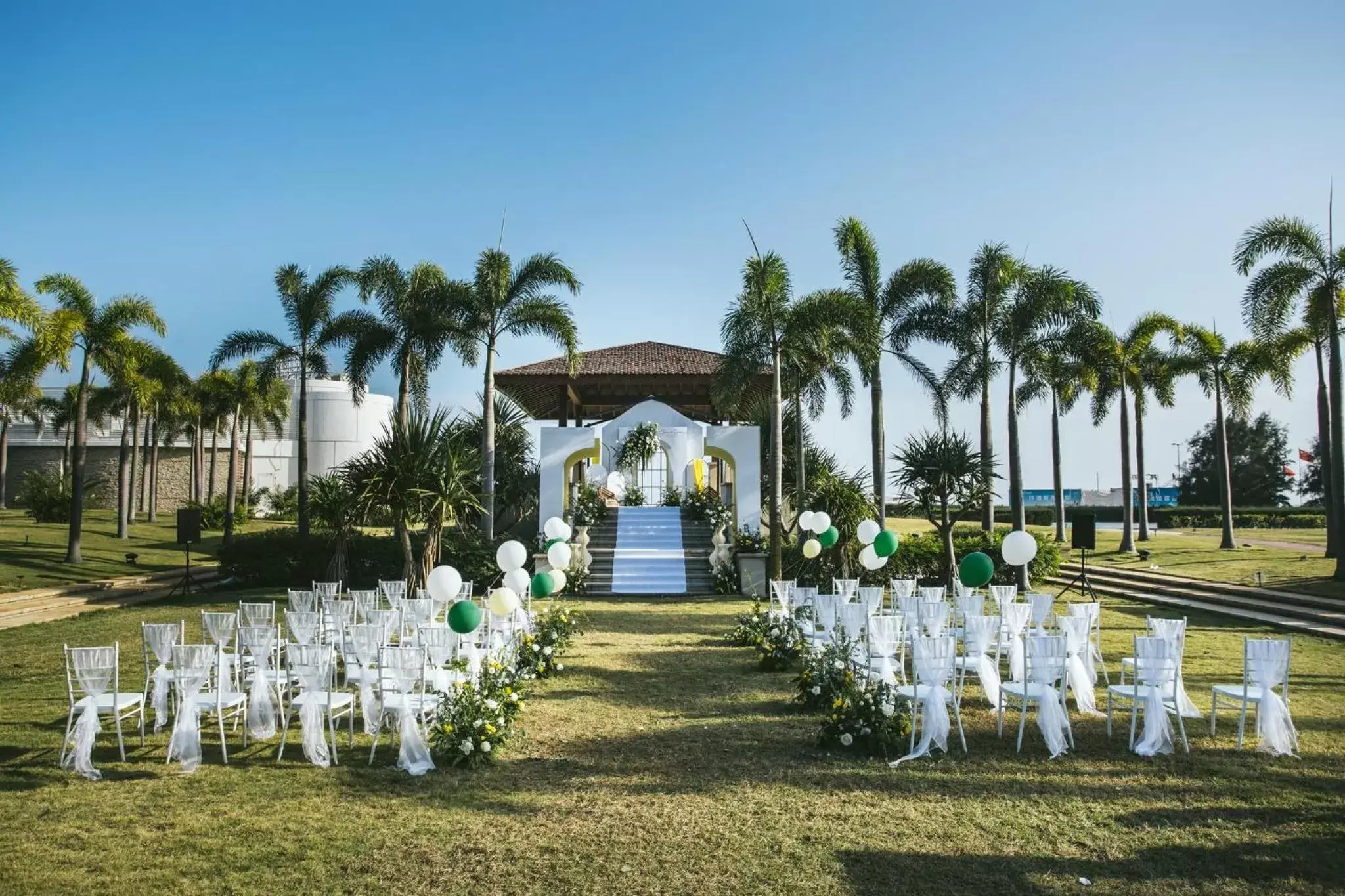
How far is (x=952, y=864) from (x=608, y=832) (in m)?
2.13

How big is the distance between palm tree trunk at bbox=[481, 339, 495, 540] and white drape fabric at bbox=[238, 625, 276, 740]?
45.9 ft

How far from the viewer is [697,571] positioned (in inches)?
872

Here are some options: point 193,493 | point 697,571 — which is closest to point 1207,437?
point 697,571

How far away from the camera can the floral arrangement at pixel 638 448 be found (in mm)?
26266

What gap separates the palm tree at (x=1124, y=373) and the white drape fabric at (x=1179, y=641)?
54.0ft

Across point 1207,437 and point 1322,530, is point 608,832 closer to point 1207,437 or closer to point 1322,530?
point 1322,530

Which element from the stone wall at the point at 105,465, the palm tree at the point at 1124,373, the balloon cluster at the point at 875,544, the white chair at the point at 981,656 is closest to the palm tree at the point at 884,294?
the palm tree at the point at 1124,373

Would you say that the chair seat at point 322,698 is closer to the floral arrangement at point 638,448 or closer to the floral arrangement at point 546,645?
the floral arrangement at point 546,645

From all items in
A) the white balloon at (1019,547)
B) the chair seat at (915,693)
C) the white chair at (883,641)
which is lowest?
the chair seat at (915,693)

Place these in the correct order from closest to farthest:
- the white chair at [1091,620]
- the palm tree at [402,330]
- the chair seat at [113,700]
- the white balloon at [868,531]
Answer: the chair seat at [113,700] < the white chair at [1091,620] < the white balloon at [868,531] < the palm tree at [402,330]

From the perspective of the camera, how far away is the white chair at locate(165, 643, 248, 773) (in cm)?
702

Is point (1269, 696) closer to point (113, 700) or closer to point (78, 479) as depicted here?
point (113, 700)

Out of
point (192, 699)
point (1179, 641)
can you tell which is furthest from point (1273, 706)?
point (192, 699)

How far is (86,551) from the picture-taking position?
26672 millimetres
